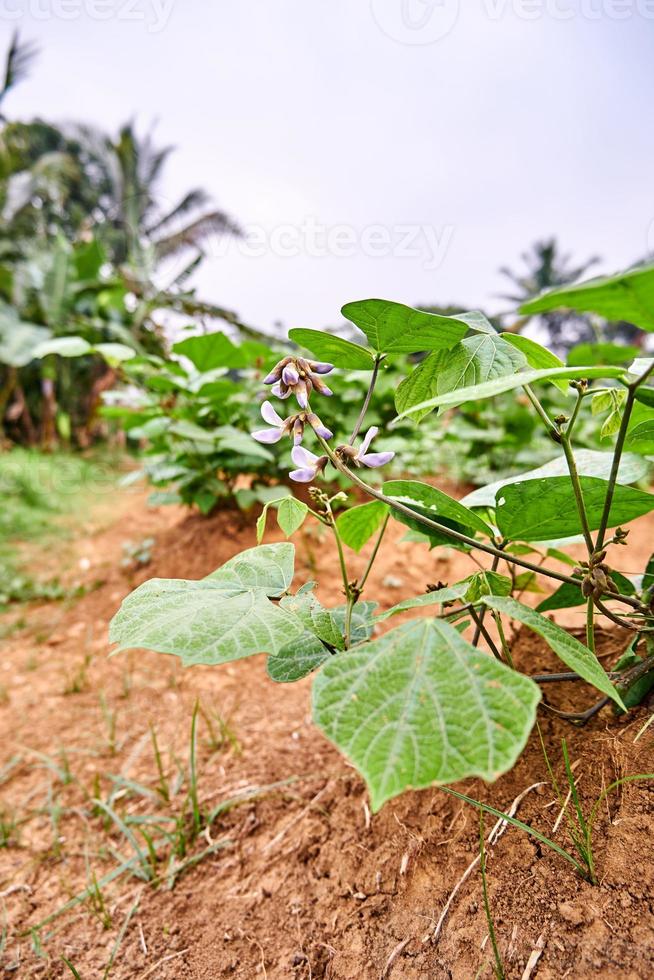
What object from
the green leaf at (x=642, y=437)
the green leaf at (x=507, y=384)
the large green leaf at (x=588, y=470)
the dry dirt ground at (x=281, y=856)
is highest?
the green leaf at (x=507, y=384)

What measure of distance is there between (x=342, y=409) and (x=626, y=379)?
1988 mm

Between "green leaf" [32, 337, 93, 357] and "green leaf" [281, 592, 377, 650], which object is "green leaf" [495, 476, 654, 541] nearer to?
"green leaf" [281, 592, 377, 650]

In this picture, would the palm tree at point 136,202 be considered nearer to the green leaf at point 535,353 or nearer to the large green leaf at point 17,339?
the large green leaf at point 17,339

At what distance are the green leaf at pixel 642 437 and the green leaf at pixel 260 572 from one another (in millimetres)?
410

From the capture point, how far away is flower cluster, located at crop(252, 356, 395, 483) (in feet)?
1.78

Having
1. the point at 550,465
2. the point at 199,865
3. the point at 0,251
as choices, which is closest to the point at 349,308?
the point at 550,465

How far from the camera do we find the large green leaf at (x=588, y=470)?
0.68 meters

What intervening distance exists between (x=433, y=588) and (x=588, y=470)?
285 mm

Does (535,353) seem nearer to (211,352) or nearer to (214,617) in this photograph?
(214,617)

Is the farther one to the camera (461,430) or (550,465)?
(461,430)

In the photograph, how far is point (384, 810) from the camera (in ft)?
2.50

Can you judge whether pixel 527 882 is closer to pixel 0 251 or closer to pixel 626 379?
pixel 626 379

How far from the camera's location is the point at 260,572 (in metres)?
0.62

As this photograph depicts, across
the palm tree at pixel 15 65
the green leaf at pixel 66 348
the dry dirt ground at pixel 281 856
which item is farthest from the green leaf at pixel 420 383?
the palm tree at pixel 15 65
